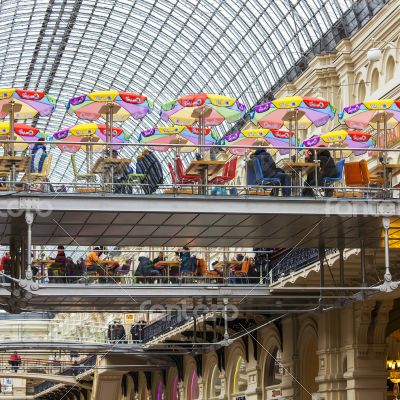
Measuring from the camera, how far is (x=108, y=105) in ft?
112

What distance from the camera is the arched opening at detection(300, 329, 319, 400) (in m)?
44.2

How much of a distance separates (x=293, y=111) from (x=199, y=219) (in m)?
6.47

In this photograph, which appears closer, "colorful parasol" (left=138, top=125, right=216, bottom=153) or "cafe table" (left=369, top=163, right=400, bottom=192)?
"cafe table" (left=369, top=163, right=400, bottom=192)

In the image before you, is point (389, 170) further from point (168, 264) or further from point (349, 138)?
point (168, 264)

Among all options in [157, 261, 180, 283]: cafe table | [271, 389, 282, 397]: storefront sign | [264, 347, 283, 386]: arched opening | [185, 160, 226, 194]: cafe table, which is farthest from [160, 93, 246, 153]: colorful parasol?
[264, 347, 283, 386]: arched opening

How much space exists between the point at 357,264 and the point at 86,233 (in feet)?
30.5

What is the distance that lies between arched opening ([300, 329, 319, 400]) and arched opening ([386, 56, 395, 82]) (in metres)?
10.3

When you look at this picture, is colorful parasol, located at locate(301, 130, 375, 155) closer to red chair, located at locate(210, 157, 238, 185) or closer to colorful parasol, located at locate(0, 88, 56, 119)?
red chair, located at locate(210, 157, 238, 185)

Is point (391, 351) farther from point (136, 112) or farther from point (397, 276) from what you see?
point (136, 112)

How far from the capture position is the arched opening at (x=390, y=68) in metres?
41.1

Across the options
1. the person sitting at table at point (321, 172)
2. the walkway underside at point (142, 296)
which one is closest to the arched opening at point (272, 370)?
the walkway underside at point (142, 296)

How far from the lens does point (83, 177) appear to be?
1232 inches

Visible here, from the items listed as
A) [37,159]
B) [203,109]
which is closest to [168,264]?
[203,109]

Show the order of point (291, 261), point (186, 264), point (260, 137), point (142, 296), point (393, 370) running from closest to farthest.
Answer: point (142, 296) < point (260, 137) < point (186, 264) < point (291, 261) < point (393, 370)
